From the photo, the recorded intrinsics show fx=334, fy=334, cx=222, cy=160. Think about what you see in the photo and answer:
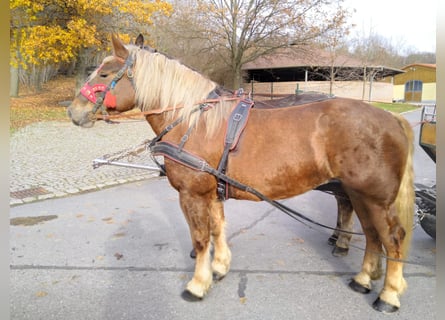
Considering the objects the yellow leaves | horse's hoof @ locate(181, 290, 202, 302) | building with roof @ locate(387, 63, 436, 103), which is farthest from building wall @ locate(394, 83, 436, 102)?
horse's hoof @ locate(181, 290, 202, 302)

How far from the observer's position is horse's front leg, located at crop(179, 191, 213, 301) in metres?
2.85

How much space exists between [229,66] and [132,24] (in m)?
7.27

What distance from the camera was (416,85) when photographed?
2093 inches

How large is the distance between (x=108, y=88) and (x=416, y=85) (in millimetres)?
60630

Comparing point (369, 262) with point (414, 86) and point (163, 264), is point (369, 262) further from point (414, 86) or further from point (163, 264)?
point (414, 86)

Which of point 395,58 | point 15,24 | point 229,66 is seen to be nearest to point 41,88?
point 15,24

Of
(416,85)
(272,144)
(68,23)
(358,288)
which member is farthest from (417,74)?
(272,144)

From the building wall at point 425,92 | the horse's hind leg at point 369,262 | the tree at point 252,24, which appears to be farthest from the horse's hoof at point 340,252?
the building wall at point 425,92

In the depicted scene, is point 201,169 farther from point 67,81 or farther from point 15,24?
point 67,81

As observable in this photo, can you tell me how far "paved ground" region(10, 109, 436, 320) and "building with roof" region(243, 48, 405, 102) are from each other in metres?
18.4

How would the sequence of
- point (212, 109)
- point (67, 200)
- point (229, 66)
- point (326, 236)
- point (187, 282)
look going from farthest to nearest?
point (229, 66), point (67, 200), point (326, 236), point (187, 282), point (212, 109)

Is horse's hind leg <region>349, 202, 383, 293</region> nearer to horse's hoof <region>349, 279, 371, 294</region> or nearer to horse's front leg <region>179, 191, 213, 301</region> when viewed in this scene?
horse's hoof <region>349, 279, 371, 294</region>

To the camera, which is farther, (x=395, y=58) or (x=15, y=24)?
(x=395, y=58)

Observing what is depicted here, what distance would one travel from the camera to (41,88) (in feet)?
89.4
